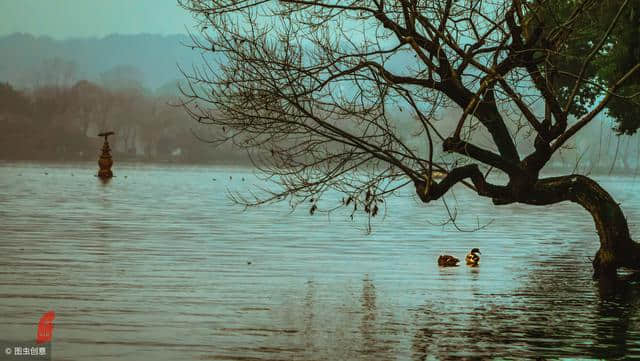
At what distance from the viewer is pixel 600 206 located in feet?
74.7

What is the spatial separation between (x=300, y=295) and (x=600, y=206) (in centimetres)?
660

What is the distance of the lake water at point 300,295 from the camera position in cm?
1454

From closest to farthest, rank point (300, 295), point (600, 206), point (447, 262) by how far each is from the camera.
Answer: point (300, 295) → point (600, 206) → point (447, 262)

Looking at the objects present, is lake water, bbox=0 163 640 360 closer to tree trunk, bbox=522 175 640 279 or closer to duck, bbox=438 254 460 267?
duck, bbox=438 254 460 267

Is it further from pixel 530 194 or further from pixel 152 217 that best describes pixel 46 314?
pixel 152 217

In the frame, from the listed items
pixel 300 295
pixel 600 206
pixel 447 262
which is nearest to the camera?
pixel 300 295

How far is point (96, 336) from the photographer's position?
14.6m

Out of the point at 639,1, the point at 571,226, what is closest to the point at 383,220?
the point at 571,226

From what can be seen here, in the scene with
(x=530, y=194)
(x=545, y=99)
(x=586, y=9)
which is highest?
(x=586, y=9)

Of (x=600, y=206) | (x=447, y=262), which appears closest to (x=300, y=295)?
(x=600, y=206)

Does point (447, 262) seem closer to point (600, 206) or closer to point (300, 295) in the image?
point (600, 206)

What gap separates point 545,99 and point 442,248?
11215mm

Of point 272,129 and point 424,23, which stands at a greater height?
point 424,23

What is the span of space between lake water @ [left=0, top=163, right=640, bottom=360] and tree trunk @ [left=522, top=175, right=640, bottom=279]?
67cm
